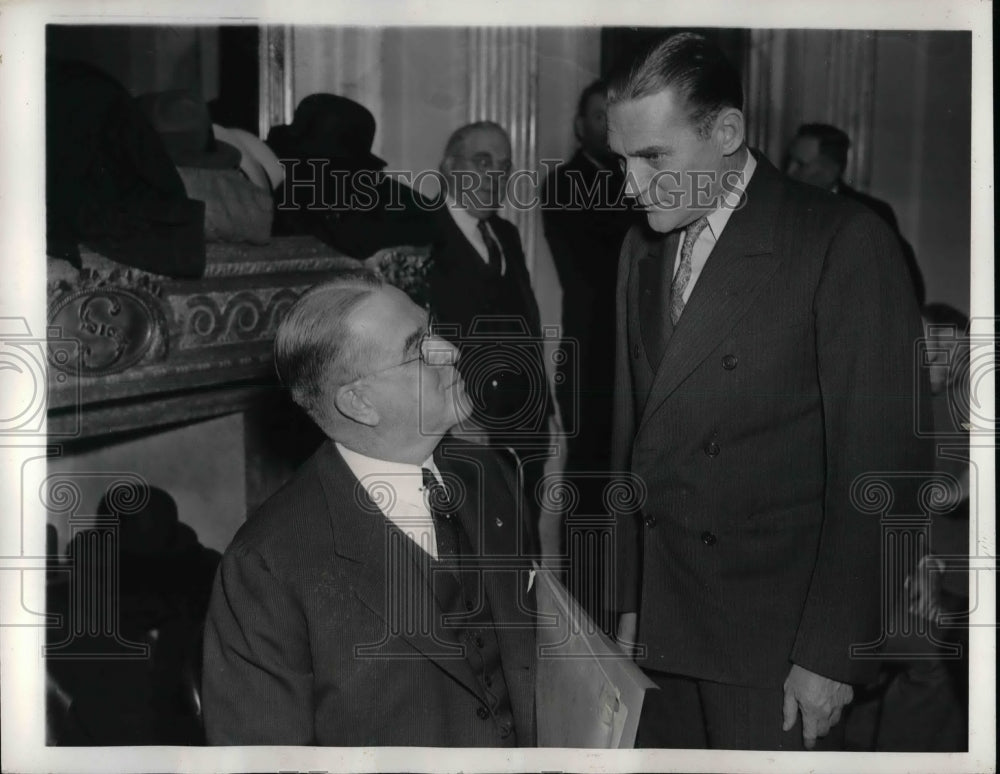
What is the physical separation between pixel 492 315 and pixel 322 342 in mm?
464

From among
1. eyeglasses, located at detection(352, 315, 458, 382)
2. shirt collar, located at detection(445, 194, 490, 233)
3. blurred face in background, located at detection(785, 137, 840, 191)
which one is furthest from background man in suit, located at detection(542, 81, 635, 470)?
blurred face in background, located at detection(785, 137, 840, 191)

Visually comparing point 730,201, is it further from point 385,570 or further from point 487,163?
point 385,570

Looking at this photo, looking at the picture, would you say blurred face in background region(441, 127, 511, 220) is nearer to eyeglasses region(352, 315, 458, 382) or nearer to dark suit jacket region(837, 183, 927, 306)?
eyeglasses region(352, 315, 458, 382)

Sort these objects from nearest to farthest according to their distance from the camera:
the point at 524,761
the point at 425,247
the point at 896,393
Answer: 1. the point at 896,393
2. the point at 524,761
3. the point at 425,247

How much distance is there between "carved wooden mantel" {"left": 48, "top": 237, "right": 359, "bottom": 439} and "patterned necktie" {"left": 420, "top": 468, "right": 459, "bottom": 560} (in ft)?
1.46

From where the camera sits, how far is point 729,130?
1844 mm

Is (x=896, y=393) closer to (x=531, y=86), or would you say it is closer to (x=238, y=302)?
(x=531, y=86)

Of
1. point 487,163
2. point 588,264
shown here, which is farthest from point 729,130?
point 487,163

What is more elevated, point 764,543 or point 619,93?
point 619,93

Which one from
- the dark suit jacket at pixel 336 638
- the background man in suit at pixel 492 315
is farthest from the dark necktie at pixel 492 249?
the dark suit jacket at pixel 336 638

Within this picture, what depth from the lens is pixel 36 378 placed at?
2023 mm

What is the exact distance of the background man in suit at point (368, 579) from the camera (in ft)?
5.80

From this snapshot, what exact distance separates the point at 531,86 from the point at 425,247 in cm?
44

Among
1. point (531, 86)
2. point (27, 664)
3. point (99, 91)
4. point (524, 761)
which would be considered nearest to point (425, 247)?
point (531, 86)
